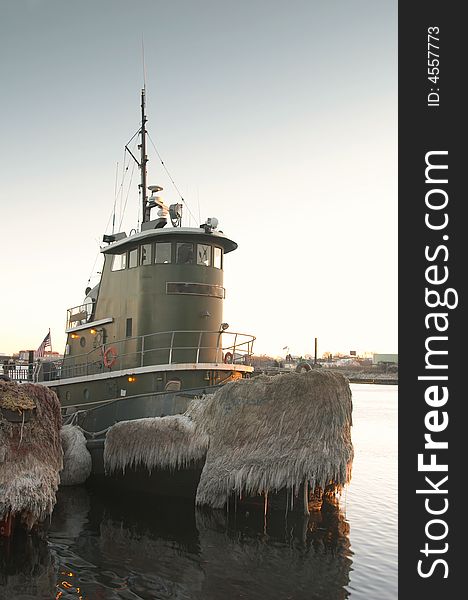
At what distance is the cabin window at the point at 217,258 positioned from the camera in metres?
17.4

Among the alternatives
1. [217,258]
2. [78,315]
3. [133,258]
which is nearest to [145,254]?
[133,258]

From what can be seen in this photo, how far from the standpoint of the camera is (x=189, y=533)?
40.9ft

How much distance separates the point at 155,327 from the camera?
16672 millimetres

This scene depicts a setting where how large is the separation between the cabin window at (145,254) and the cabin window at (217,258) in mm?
1812

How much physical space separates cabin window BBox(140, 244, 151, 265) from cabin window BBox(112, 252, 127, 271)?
769 millimetres

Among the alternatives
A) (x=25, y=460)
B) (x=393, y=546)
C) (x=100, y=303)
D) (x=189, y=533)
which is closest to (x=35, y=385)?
(x=25, y=460)

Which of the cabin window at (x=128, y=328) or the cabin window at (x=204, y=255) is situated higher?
the cabin window at (x=204, y=255)

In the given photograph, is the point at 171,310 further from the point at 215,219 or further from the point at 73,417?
the point at 73,417

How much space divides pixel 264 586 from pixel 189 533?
3.21 metres

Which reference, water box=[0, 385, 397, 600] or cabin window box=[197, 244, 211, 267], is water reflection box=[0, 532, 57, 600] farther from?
cabin window box=[197, 244, 211, 267]

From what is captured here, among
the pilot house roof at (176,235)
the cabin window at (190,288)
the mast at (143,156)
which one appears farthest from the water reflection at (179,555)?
the mast at (143,156)

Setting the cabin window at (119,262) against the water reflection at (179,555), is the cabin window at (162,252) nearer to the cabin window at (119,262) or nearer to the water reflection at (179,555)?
the cabin window at (119,262)

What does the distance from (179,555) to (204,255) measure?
840 cm

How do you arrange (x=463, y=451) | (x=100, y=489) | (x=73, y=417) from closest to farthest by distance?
(x=463, y=451)
(x=100, y=489)
(x=73, y=417)
